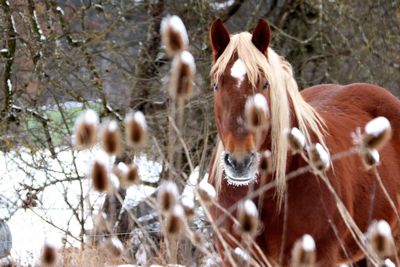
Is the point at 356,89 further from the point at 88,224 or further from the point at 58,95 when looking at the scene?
the point at 88,224

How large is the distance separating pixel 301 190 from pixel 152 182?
4.78 m

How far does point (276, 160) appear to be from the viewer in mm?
3611

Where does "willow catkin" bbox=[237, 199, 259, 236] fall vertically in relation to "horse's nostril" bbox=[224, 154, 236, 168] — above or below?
below

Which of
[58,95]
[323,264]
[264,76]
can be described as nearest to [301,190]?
[323,264]

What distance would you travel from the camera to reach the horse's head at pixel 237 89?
9.81 feet

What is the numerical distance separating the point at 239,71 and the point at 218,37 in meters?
0.42

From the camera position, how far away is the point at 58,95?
743cm

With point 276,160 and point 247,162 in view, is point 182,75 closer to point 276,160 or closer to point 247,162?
point 247,162

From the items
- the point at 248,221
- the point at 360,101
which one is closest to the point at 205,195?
the point at 248,221

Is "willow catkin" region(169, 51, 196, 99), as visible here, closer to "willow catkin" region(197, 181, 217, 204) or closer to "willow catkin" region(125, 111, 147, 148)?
"willow catkin" region(125, 111, 147, 148)

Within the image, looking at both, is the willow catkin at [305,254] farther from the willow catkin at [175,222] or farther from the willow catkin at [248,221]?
the willow catkin at [175,222]

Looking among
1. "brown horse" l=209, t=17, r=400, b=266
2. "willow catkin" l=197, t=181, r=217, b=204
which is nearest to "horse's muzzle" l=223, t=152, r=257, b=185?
"brown horse" l=209, t=17, r=400, b=266

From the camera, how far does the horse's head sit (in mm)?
2990

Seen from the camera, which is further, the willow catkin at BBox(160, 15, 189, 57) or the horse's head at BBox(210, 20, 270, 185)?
the horse's head at BBox(210, 20, 270, 185)
